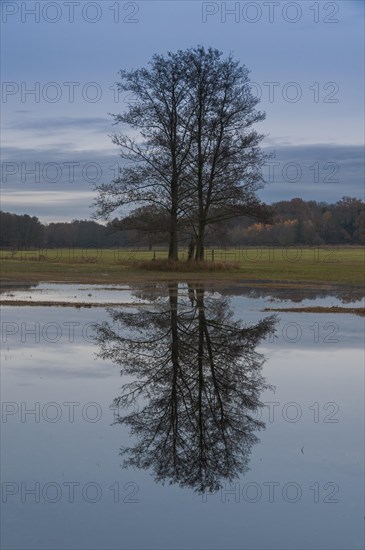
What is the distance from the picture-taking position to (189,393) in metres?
10.9

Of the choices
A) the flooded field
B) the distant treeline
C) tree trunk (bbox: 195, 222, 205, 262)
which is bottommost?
the flooded field

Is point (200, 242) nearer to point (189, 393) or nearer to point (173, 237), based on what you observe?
point (173, 237)

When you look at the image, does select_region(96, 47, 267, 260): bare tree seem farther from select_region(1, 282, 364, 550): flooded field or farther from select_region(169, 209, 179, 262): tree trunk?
select_region(1, 282, 364, 550): flooded field

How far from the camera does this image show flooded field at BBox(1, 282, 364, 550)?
623cm

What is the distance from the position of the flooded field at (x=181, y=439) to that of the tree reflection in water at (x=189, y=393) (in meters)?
0.03

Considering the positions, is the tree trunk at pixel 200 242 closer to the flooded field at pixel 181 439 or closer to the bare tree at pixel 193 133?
the bare tree at pixel 193 133

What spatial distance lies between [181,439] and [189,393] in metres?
2.38

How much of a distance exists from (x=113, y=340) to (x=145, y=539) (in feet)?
34.6

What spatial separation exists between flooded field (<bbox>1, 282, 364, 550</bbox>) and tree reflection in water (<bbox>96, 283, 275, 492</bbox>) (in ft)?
0.09

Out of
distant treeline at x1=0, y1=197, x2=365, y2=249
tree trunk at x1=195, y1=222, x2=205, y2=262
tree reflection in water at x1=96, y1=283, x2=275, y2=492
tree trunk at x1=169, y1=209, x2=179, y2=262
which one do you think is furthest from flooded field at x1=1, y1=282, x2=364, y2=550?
distant treeline at x1=0, y1=197, x2=365, y2=249

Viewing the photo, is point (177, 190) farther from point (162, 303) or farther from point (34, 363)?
point (34, 363)

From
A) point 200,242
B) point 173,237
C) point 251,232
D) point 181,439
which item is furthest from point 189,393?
point 251,232

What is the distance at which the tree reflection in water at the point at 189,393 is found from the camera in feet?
25.7

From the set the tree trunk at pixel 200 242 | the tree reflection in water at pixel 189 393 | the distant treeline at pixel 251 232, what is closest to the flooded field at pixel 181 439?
the tree reflection in water at pixel 189 393
